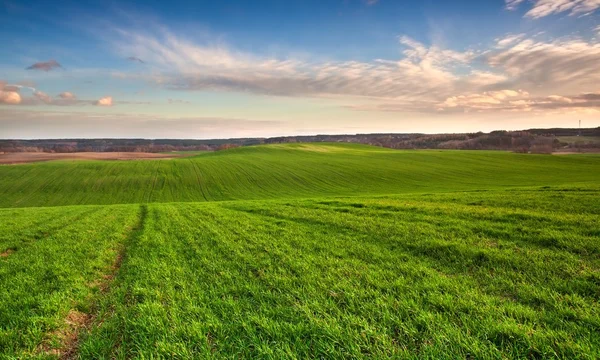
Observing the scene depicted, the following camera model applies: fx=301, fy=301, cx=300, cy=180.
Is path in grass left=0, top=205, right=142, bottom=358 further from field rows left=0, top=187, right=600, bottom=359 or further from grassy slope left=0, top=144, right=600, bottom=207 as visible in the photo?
grassy slope left=0, top=144, right=600, bottom=207

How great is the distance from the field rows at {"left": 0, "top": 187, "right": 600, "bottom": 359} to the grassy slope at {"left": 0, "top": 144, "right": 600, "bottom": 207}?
4026 centimetres

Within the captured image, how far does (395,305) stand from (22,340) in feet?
22.0

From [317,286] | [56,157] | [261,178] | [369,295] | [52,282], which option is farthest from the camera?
[56,157]

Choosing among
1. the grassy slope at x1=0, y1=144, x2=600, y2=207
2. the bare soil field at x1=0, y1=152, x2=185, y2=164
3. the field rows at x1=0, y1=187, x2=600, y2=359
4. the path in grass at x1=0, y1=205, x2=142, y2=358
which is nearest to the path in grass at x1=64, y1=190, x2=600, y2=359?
the field rows at x1=0, y1=187, x2=600, y2=359

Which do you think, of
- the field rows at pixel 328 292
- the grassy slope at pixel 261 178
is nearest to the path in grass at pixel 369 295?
the field rows at pixel 328 292

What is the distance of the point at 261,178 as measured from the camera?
6769cm

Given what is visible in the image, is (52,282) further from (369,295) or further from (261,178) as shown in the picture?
(261,178)

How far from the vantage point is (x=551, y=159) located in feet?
282

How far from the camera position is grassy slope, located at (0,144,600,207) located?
5516 cm

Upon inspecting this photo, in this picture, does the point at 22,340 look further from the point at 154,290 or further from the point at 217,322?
the point at 217,322

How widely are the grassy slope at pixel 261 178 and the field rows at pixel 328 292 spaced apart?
132 feet

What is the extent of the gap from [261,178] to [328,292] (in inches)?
2441

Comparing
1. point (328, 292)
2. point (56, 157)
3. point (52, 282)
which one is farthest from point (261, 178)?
point (56, 157)

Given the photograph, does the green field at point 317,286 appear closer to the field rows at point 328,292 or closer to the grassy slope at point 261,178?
the field rows at point 328,292
